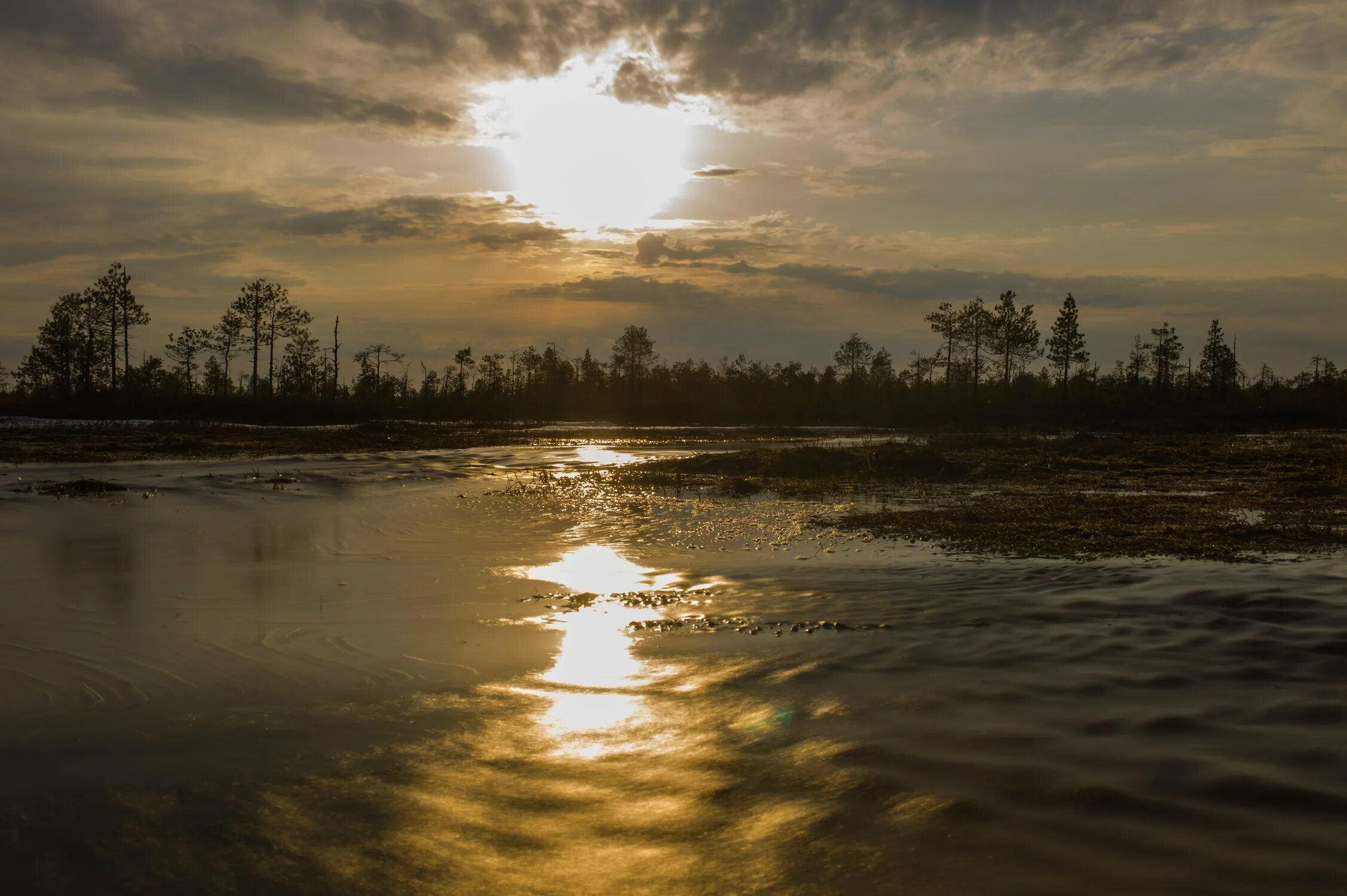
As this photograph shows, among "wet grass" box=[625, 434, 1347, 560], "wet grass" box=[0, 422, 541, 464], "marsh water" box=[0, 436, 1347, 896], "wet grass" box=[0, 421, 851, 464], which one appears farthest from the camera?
"wet grass" box=[0, 421, 851, 464]

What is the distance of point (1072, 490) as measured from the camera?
2002 centimetres

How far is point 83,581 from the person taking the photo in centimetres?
1023

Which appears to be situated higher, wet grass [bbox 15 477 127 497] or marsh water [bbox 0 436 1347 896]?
wet grass [bbox 15 477 127 497]

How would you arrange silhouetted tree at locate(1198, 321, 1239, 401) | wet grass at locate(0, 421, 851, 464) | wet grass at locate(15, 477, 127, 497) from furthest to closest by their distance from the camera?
1. silhouetted tree at locate(1198, 321, 1239, 401)
2. wet grass at locate(0, 421, 851, 464)
3. wet grass at locate(15, 477, 127, 497)

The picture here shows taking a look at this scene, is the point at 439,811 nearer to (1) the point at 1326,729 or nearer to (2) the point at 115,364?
(1) the point at 1326,729

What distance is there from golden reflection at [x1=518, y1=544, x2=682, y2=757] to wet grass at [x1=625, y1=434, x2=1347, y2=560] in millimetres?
5052

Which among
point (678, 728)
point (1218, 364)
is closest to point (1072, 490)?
point (678, 728)

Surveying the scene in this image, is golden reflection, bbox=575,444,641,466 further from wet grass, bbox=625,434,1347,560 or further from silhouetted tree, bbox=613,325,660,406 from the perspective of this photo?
silhouetted tree, bbox=613,325,660,406

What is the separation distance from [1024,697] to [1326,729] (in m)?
1.70

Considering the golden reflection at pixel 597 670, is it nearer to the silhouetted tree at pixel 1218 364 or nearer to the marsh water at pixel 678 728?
the marsh water at pixel 678 728

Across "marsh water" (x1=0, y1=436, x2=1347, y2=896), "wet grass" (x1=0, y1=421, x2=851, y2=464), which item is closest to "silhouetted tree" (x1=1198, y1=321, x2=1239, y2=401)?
"wet grass" (x1=0, y1=421, x2=851, y2=464)

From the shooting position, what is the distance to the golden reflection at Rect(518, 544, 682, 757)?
5.62 meters

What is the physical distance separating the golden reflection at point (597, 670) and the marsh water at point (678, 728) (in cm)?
4

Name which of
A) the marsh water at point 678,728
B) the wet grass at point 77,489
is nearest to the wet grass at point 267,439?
the wet grass at point 77,489
